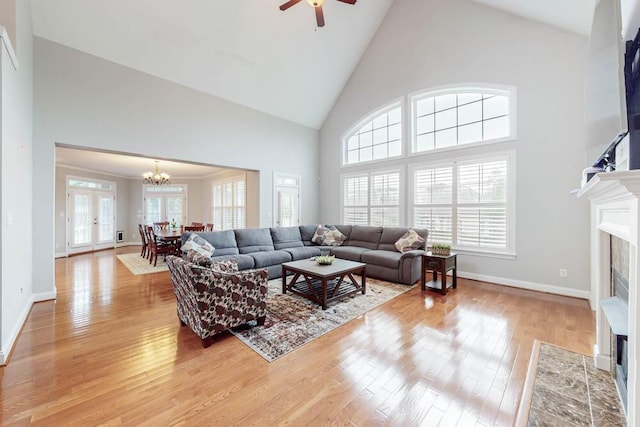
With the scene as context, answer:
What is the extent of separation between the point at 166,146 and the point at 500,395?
5.71 m

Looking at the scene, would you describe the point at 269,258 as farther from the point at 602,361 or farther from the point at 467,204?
the point at 602,361

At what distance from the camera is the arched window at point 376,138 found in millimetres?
6031

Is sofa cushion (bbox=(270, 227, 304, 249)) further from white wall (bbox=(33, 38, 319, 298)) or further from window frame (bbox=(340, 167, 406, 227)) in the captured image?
window frame (bbox=(340, 167, 406, 227))

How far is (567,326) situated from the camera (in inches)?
113

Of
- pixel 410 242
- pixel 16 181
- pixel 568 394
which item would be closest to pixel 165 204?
pixel 16 181

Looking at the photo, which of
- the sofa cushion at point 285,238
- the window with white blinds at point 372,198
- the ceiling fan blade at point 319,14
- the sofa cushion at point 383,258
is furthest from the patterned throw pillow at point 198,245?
the ceiling fan blade at point 319,14

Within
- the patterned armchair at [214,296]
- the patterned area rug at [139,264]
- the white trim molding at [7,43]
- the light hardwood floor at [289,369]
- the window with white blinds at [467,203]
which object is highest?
the white trim molding at [7,43]

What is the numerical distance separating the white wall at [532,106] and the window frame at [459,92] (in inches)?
3.3

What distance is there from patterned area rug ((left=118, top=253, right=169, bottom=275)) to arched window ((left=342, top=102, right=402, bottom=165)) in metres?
5.17

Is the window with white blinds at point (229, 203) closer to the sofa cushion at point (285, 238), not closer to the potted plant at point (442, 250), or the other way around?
the sofa cushion at point (285, 238)

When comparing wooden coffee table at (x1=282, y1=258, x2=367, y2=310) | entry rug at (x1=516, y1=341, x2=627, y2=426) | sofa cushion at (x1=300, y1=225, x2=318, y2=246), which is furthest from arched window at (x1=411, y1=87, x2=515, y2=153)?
entry rug at (x1=516, y1=341, x2=627, y2=426)

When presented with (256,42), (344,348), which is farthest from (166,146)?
(344,348)

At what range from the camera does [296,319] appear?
9.92 ft

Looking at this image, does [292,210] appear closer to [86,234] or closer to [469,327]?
[469,327]
